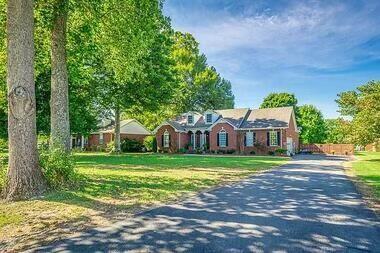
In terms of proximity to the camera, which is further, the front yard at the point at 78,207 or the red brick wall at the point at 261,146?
the red brick wall at the point at 261,146

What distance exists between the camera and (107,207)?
8148mm

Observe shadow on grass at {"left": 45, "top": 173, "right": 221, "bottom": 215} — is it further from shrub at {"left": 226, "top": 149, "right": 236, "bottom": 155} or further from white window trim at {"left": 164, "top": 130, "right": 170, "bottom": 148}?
white window trim at {"left": 164, "top": 130, "right": 170, "bottom": 148}

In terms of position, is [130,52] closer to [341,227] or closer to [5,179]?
[5,179]

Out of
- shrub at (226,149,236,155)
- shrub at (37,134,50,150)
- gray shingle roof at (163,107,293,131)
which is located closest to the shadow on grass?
shrub at (37,134,50,150)

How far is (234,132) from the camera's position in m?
41.2

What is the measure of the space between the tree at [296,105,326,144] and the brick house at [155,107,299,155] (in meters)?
19.7

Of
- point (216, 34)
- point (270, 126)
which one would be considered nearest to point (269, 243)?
point (216, 34)

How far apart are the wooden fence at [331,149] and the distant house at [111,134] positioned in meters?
24.2

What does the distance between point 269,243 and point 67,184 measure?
7.12 metres

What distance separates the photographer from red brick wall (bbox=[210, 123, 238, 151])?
41.1 m

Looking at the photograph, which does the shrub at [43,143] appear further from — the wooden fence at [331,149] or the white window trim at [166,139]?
the wooden fence at [331,149]

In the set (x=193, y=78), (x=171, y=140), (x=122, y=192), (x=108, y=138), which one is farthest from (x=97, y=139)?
(x=122, y=192)

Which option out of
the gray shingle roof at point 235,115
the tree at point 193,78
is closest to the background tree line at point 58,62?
the gray shingle roof at point 235,115

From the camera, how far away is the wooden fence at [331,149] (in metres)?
44.7
